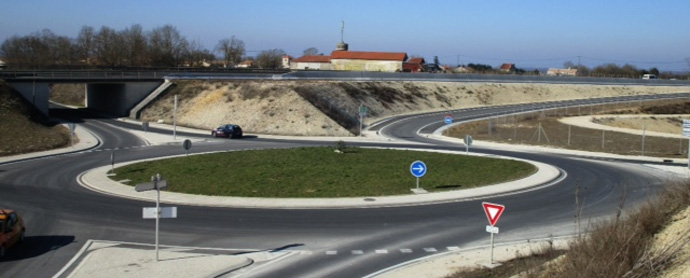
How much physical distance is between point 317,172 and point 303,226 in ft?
Answer: 34.9

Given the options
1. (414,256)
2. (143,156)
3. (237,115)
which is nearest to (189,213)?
(414,256)

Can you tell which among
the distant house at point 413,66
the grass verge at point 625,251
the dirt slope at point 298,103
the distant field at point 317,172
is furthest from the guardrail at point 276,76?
the grass verge at point 625,251

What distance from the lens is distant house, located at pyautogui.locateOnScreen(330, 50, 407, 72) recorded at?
401 ft

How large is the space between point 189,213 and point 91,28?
107555mm

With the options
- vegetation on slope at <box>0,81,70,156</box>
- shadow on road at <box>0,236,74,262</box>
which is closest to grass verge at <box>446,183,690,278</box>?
shadow on road at <box>0,236,74,262</box>

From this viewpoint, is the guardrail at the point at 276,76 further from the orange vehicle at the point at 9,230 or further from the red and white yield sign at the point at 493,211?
the red and white yield sign at the point at 493,211

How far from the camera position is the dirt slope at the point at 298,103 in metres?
58.8

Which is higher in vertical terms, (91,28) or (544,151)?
(91,28)

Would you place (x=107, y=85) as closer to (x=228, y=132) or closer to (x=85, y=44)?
(x=228, y=132)

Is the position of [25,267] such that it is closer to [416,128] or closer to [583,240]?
[583,240]

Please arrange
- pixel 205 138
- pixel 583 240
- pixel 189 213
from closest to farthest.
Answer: pixel 583 240 → pixel 189 213 → pixel 205 138

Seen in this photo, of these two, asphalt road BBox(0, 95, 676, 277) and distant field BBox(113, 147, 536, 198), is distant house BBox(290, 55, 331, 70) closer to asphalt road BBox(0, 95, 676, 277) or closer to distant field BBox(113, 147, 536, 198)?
distant field BBox(113, 147, 536, 198)

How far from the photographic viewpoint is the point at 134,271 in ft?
54.5

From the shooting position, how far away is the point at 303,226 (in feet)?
71.9
